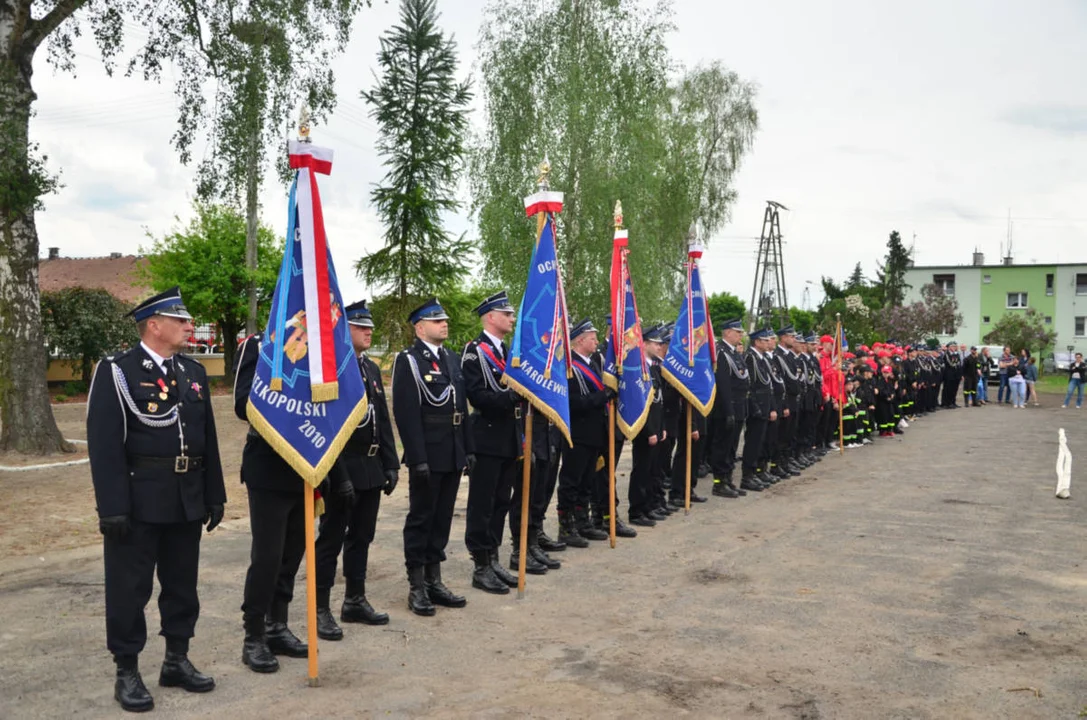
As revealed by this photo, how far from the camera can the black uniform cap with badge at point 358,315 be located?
5.98 m

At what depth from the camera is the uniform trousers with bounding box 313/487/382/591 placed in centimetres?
570

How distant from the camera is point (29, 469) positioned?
42.6ft

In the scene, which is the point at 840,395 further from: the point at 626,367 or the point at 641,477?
the point at 626,367

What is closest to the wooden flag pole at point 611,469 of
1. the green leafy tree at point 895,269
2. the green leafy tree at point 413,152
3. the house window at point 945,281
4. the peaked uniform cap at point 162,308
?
the peaked uniform cap at point 162,308

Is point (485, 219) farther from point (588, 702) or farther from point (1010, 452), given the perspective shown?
point (588, 702)

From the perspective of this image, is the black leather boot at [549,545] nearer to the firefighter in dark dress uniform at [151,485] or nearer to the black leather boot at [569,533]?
the black leather boot at [569,533]

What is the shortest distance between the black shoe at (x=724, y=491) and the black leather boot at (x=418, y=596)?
597 cm

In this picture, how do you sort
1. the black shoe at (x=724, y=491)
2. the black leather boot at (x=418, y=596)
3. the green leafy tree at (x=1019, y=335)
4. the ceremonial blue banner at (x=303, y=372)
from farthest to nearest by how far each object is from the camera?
the green leafy tree at (x=1019, y=335) → the black shoe at (x=724, y=491) → the black leather boot at (x=418, y=596) → the ceremonial blue banner at (x=303, y=372)

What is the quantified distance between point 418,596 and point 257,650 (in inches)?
54.3

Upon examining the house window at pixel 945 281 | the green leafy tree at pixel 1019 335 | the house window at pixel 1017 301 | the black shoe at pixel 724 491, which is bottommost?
the black shoe at pixel 724 491

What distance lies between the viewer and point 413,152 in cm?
2130

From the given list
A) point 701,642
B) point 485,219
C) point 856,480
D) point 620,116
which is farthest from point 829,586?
point 620,116

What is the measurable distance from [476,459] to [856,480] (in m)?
7.64

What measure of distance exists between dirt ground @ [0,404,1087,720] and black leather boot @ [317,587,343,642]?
5.8 inches
